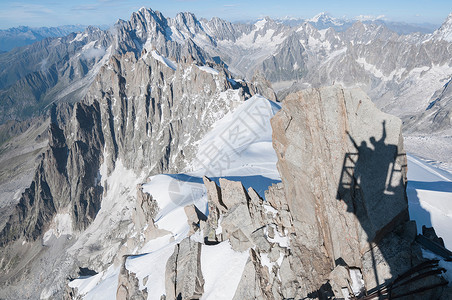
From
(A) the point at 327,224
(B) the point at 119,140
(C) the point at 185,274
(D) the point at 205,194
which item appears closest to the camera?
(A) the point at 327,224

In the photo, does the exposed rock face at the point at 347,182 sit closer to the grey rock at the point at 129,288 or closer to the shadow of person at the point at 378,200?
the shadow of person at the point at 378,200

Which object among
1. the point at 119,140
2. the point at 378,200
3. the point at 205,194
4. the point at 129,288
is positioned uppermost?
the point at 378,200

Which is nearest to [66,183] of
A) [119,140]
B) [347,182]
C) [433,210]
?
[119,140]

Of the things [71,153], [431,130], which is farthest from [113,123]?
[431,130]

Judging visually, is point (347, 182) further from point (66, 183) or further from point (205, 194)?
point (66, 183)

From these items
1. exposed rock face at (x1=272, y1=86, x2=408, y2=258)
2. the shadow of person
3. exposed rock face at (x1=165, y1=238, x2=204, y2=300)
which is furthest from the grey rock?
the shadow of person

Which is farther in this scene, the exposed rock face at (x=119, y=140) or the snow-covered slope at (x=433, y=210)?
the exposed rock face at (x=119, y=140)

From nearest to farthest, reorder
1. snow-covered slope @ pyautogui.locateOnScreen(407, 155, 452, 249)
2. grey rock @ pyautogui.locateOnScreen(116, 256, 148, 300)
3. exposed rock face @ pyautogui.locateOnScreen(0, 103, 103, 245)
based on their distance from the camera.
A: snow-covered slope @ pyautogui.locateOnScreen(407, 155, 452, 249), grey rock @ pyautogui.locateOnScreen(116, 256, 148, 300), exposed rock face @ pyautogui.locateOnScreen(0, 103, 103, 245)

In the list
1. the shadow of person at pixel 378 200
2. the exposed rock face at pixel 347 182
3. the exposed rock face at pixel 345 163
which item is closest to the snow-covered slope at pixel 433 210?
the shadow of person at pixel 378 200

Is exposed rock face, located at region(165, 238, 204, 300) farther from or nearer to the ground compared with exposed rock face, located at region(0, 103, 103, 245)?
farther from the ground

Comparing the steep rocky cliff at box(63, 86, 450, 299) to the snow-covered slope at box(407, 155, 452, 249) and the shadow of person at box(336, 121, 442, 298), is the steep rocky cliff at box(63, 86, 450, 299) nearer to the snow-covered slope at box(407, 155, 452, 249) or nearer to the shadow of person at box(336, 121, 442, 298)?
the shadow of person at box(336, 121, 442, 298)
